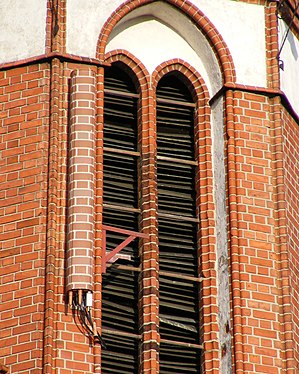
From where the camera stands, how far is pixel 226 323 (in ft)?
91.9

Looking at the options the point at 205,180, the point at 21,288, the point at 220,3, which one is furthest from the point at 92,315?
the point at 220,3

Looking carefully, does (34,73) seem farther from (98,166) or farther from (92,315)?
(92,315)

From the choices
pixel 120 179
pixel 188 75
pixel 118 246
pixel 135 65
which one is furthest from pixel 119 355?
pixel 188 75

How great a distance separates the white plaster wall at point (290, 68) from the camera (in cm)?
3014

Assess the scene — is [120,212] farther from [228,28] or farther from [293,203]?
[228,28]

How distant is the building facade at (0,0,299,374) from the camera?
27344 millimetres

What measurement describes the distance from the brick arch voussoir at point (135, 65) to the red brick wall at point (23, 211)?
126cm

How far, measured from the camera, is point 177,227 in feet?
95.0

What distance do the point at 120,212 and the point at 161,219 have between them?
51 centimetres

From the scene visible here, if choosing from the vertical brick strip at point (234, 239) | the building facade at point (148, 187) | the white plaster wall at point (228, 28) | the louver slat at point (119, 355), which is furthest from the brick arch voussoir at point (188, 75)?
the louver slat at point (119, 355)

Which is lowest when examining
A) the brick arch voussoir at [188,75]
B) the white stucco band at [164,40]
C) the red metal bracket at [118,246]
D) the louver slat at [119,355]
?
the louver slat at [119,355]

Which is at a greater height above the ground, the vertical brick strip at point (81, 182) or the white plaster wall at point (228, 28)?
the white plaster wall at point (228, 28)

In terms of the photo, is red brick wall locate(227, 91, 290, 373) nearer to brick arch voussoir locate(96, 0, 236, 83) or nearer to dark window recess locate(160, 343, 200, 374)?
brick arch voussoir locate(96, 0, 236, 83)

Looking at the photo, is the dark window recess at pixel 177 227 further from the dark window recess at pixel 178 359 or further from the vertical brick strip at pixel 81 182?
the vertical brick strip at pixel 81 182
